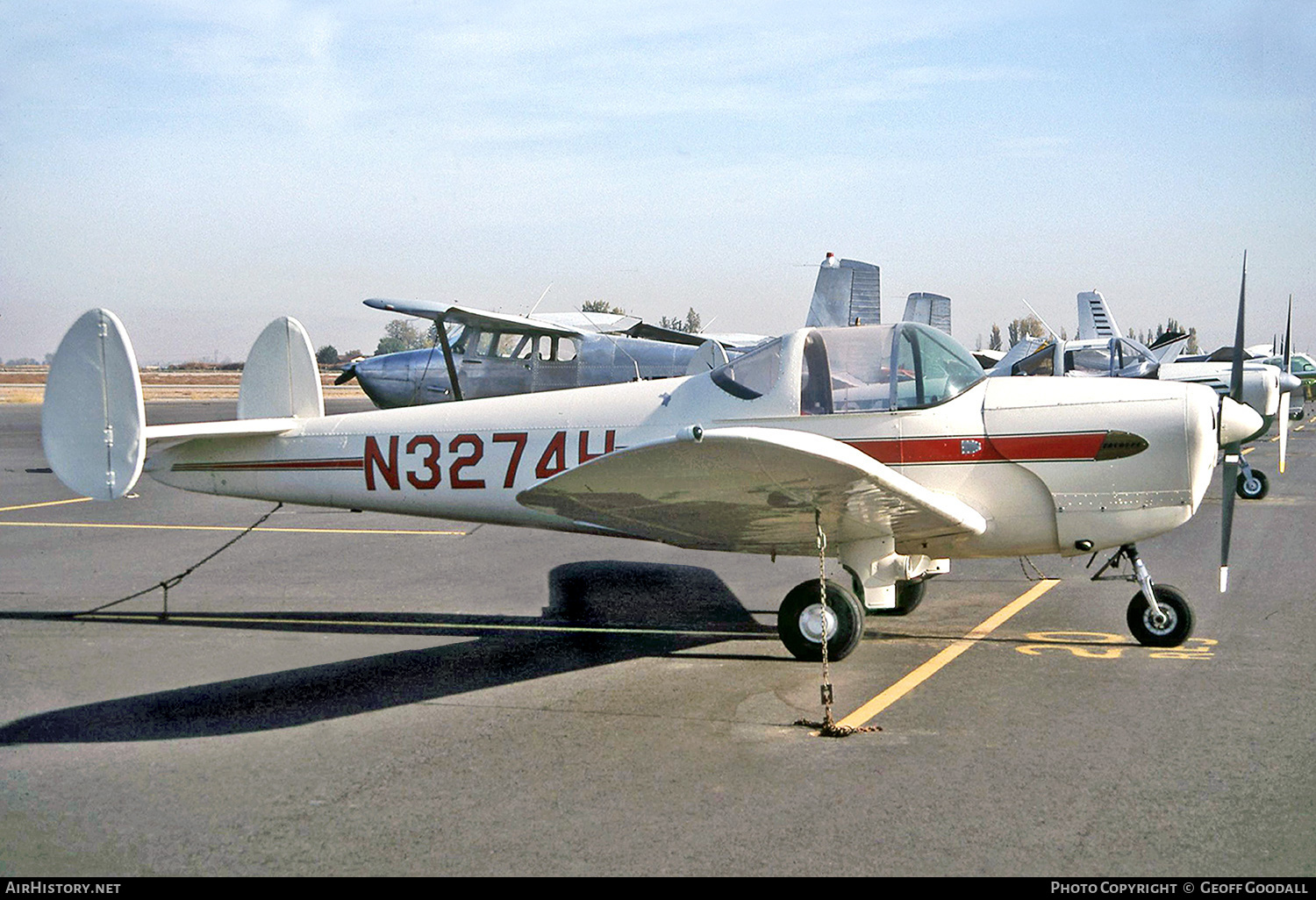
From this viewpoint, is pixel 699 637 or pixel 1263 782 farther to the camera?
pixel 699 637

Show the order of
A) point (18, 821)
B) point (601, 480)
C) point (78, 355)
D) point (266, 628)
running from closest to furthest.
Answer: point (18, 821) → point (601, 480) → point (78, 355) → point (266, 628)

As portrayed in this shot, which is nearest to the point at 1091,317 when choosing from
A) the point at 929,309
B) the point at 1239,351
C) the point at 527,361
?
the point at 929,309

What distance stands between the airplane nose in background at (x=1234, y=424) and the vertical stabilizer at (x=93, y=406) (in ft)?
24.0

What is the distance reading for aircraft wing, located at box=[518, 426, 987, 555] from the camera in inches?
225

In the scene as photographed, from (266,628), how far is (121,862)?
14.1 feet

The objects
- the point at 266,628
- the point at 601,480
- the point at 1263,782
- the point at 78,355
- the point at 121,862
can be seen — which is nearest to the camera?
the point at 121,862

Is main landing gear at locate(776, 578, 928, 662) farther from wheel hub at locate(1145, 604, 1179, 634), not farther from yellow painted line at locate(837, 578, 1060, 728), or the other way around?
wheel hub at locate(1145, 604, 1179, 634)

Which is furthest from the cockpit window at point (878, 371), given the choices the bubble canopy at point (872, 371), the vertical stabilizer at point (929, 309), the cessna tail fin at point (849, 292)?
the vertical stabilizer at point (929, 309)

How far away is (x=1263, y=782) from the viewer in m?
4.80

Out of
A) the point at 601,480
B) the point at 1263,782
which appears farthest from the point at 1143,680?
the point at 601,480

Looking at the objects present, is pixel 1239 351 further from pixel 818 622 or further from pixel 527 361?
pixel 527 361

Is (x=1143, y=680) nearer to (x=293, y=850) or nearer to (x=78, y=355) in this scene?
(x=293, y=850)

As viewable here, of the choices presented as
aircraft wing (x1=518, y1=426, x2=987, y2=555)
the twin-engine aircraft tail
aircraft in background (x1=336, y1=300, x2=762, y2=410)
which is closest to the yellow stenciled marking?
aircraft wing (x1=518, y1=426, x2=987, y2=555)

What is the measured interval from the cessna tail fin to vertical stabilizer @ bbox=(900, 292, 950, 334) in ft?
13.8
